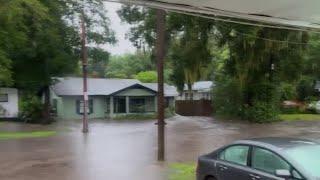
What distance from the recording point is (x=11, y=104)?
2023 inches

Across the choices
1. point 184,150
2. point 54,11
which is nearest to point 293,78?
point 54,11

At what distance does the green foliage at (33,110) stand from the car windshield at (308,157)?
40218 mm

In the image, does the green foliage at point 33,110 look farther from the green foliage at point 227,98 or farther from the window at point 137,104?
the green foliage at point 227,98

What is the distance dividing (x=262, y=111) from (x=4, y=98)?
74.1 ft

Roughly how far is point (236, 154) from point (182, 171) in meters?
6.94

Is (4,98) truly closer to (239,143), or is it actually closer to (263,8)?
(239,143)

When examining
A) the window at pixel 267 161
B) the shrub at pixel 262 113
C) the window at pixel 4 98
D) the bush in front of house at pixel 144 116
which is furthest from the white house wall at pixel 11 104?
the window at pixel 267 161

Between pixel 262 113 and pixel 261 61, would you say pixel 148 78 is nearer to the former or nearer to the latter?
pixel 262 113

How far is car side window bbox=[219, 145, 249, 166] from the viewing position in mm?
9992

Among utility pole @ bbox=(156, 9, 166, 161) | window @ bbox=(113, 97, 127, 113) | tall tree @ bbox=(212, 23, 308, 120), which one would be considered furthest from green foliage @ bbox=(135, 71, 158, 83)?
utility pole @ bbox=(156, 9, 166, 161)

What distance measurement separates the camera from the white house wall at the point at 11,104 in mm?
51125

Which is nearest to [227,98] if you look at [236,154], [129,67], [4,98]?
[4,98]

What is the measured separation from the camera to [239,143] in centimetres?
1032

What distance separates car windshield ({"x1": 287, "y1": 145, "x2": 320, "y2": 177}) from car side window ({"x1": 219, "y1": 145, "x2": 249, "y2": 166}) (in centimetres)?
107
